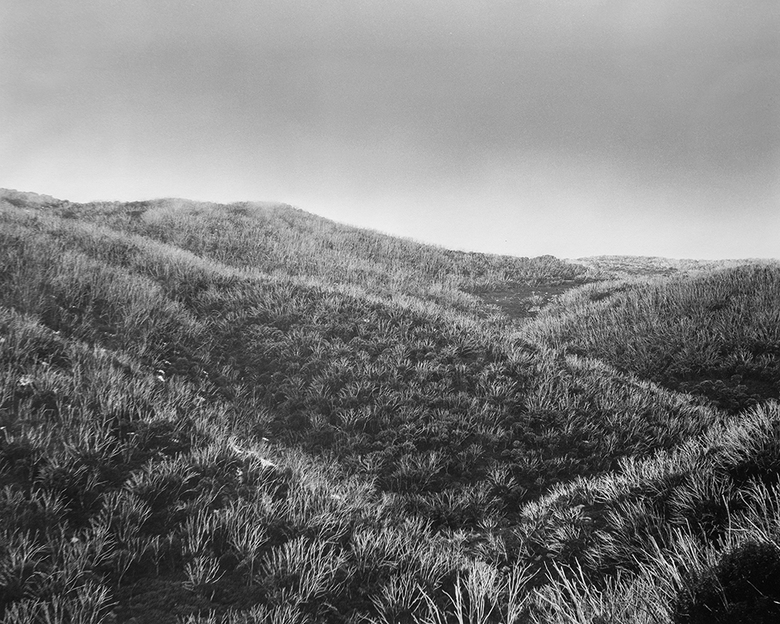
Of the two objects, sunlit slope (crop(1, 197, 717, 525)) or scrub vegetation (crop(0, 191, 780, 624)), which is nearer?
scrub vegetation (crop(0, 191, 780, 624))

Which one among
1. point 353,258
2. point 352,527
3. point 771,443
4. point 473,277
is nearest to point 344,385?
point 352,527

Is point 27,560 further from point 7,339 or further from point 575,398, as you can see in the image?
point 575,398

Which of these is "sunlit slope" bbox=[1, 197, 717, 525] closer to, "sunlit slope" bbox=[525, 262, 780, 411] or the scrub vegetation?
the scrub vegetation

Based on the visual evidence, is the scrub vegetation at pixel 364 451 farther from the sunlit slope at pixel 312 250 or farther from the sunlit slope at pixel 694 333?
the sunlit slope at pixel 312 250

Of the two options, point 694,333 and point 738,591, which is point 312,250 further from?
point 738,591

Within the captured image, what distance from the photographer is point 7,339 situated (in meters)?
4.92

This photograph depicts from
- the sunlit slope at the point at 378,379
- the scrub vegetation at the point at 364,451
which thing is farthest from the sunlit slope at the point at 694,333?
the sunlit slope at the point at 378,379

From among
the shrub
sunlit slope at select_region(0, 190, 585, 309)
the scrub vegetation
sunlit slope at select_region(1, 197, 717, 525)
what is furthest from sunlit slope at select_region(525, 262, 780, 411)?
the shrub

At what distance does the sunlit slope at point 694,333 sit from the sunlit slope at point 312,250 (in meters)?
4.12

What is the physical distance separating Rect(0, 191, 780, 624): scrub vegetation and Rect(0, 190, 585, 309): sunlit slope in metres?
4.10

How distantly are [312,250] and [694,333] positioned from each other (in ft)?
45.8

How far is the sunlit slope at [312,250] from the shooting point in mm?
15852

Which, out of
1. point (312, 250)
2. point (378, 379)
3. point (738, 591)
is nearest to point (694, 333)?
point (378, 379)

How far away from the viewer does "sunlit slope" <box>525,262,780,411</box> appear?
7688 mm
